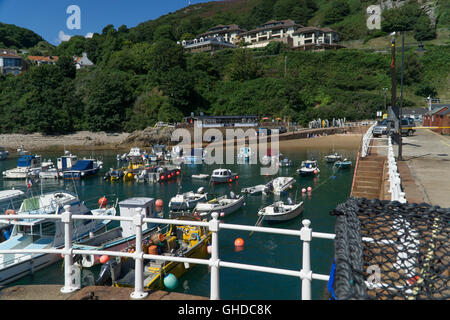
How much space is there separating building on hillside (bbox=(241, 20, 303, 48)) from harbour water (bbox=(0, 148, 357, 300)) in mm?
96138

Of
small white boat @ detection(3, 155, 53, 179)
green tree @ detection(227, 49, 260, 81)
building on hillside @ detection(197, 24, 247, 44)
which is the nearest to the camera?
small white boat @ detection(3, 155, 53, 179)

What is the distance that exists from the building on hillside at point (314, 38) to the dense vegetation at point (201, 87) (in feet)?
39.0

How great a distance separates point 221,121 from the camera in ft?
292

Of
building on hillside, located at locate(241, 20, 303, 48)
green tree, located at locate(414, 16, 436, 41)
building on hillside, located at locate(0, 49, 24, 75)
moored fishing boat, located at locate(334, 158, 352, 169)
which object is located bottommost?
moored fishing boat, located at locate(334, 158, 352, 169)

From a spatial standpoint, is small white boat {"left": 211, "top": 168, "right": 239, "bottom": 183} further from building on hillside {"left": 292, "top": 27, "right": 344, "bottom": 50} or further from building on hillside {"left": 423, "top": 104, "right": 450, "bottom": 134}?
building on hillside {"left": 292, "top": 27, "right": 344, "bottom": 50}

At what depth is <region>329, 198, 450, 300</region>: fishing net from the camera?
336cm

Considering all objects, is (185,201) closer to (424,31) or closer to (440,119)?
(440,119)

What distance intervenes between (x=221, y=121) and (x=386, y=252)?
85571mm

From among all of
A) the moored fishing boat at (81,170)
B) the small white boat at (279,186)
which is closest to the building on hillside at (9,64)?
the moored fishing boat at (81,170)

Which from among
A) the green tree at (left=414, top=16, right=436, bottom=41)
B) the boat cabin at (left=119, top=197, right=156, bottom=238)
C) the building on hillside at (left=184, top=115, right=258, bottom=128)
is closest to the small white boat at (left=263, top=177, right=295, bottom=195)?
the boat cabin at (left=119, top=197, right=156, bottom=238)

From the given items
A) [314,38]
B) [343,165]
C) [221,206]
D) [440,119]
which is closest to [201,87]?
[314,38]

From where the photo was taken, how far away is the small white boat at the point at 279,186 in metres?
35.0

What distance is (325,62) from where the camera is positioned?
360 feet

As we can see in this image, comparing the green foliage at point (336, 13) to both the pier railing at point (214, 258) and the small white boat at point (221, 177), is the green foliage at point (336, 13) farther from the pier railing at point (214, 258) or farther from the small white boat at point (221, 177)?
the pier railing at point (214, 258)
